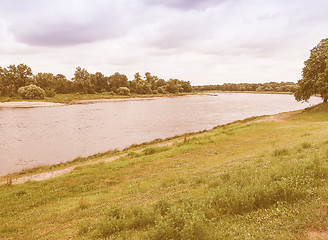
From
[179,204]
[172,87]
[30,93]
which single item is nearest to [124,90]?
[172,87]

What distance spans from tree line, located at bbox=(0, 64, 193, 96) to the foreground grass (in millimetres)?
122979

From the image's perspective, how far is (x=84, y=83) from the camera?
468 feet

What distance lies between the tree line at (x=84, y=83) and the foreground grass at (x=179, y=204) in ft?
403

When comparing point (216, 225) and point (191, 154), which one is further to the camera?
point (191, 154)

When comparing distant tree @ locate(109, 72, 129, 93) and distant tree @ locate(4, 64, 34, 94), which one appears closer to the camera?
distant tree @ locate(4, 64, 34, 94)

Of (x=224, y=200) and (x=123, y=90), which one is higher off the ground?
(x=123, y=90)

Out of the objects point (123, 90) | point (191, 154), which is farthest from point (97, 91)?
point (191, 154)

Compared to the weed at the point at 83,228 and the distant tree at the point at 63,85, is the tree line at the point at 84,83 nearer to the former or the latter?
the distant tree at the point at 63,85

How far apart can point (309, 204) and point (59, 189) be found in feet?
46.6

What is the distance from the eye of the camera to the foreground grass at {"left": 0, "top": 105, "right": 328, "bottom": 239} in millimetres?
5516

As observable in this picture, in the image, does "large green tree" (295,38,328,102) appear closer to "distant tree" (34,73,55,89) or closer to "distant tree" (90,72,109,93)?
"distant tree" (90,72,109,93)

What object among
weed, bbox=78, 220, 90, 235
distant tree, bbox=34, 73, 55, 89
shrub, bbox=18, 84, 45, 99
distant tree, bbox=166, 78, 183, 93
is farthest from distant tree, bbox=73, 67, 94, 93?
weed, bbox=78, 220, 90, 235

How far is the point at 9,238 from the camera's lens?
800 centimetres

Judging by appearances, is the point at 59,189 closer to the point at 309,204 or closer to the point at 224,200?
the point at 224,200
